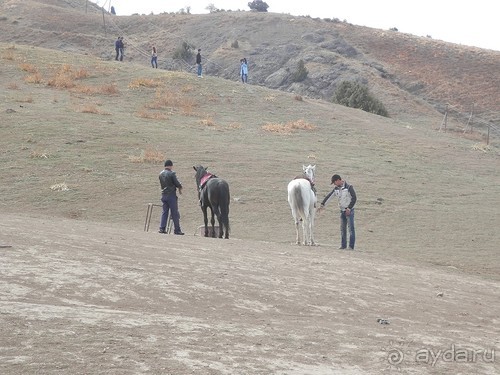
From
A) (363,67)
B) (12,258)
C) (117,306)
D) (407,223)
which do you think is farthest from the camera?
(363,67)

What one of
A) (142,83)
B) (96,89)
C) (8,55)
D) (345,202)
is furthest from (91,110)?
(345,202)

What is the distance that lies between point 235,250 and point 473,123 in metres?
49.0

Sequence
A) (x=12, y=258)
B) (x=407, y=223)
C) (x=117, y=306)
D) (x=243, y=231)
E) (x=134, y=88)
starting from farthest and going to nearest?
(x=134, y=88) < (x=407, y=223) < (x=243, y=231) < (x=12, y=258) < (x=117, y=306)

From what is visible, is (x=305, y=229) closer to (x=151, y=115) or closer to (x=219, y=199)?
(x=219, y=199)

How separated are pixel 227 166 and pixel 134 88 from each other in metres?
16.3

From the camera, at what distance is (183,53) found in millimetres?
70688

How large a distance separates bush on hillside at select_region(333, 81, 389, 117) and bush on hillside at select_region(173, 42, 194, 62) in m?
20.2

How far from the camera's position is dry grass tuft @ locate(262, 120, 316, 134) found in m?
38.2

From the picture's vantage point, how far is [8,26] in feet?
243

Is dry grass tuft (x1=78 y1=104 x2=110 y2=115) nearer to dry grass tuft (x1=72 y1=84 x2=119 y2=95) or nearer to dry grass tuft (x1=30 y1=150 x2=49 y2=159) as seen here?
dry grass tuft (x1=72 y1=84 x2=119 y2=95)

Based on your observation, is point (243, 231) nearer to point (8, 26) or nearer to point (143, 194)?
point (143, 194)

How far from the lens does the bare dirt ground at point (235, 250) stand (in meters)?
7.87

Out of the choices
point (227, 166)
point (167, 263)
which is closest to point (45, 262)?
point (167, 263)

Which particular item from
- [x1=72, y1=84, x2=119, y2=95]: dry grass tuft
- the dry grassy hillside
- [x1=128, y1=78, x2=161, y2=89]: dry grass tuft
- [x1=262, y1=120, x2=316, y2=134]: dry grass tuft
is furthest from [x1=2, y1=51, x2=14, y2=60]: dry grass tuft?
[x1=262, y1=120, x2=316, y2=134]: dry grass tuft
